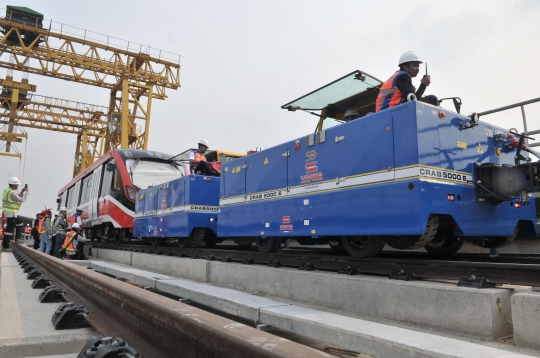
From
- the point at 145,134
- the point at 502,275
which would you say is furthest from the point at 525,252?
the point at 145,134

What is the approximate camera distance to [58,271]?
5.57m

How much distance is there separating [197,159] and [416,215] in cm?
660

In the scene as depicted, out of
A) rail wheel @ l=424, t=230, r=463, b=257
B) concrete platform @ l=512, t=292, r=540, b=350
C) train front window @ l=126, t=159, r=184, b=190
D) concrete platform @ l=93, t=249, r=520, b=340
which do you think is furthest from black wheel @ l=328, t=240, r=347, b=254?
train front window @ l=126, t=159, r=184, b=190

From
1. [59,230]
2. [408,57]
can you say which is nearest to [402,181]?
[408,57]

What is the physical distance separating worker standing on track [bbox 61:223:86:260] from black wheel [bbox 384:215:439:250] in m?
10.5

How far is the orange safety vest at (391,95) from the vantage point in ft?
15.9

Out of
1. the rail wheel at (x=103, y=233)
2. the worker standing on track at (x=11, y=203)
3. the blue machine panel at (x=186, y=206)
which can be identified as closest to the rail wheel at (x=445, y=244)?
the blue machine panel at (x=186, y=206)

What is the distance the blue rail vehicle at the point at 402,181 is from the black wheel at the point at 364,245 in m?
0.01

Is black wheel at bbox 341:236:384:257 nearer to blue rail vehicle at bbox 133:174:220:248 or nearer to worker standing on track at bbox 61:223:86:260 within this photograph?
blue rail vehicle at bbox 133:174:220:248

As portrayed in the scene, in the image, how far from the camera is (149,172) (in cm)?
1309

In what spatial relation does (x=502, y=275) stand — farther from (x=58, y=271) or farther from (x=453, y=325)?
(x=58, y=271)

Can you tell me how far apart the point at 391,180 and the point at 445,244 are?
2016 mm

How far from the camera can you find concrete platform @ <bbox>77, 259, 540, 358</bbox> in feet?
8.02

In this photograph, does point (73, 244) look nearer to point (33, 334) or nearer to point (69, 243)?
point (69, 243)
